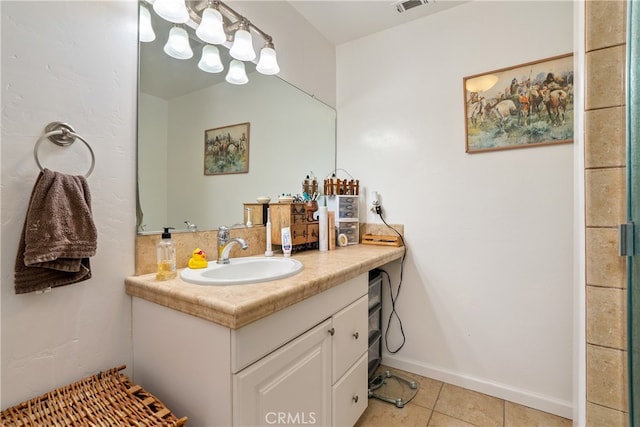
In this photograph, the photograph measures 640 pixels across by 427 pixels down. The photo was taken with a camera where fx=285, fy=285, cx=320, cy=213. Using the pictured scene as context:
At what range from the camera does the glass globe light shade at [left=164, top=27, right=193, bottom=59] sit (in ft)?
3.91

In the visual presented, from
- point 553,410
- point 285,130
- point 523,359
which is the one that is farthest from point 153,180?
point 553,410

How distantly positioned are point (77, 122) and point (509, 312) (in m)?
2.20

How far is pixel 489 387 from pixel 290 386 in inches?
55.1

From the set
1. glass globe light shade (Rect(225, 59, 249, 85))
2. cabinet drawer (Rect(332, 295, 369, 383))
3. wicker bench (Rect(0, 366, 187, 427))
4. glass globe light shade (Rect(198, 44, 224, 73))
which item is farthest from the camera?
glass globe light shade (Rect(225, 59, 249, 85))

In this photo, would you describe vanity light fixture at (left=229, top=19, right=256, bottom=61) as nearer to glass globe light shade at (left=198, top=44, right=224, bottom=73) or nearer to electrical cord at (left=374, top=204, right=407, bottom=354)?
glass globe light shade at (left=198, top=44, right=224, bottom=73)

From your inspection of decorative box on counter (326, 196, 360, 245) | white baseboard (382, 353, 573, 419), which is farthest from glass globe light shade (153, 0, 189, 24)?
white baseboard (382, 353, 573, 419)

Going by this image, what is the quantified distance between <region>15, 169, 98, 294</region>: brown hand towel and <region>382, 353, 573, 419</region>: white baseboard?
1.89m

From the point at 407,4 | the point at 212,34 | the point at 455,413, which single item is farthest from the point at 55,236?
the point at 407,4

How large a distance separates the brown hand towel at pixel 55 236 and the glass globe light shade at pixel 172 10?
2.30 feet

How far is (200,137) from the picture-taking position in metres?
1.34

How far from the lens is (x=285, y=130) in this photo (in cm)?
185

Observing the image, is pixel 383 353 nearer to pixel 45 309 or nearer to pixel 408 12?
pixel 45 309

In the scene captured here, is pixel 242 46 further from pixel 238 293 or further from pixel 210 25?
pixel 238 293

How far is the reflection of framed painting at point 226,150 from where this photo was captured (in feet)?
4.53
